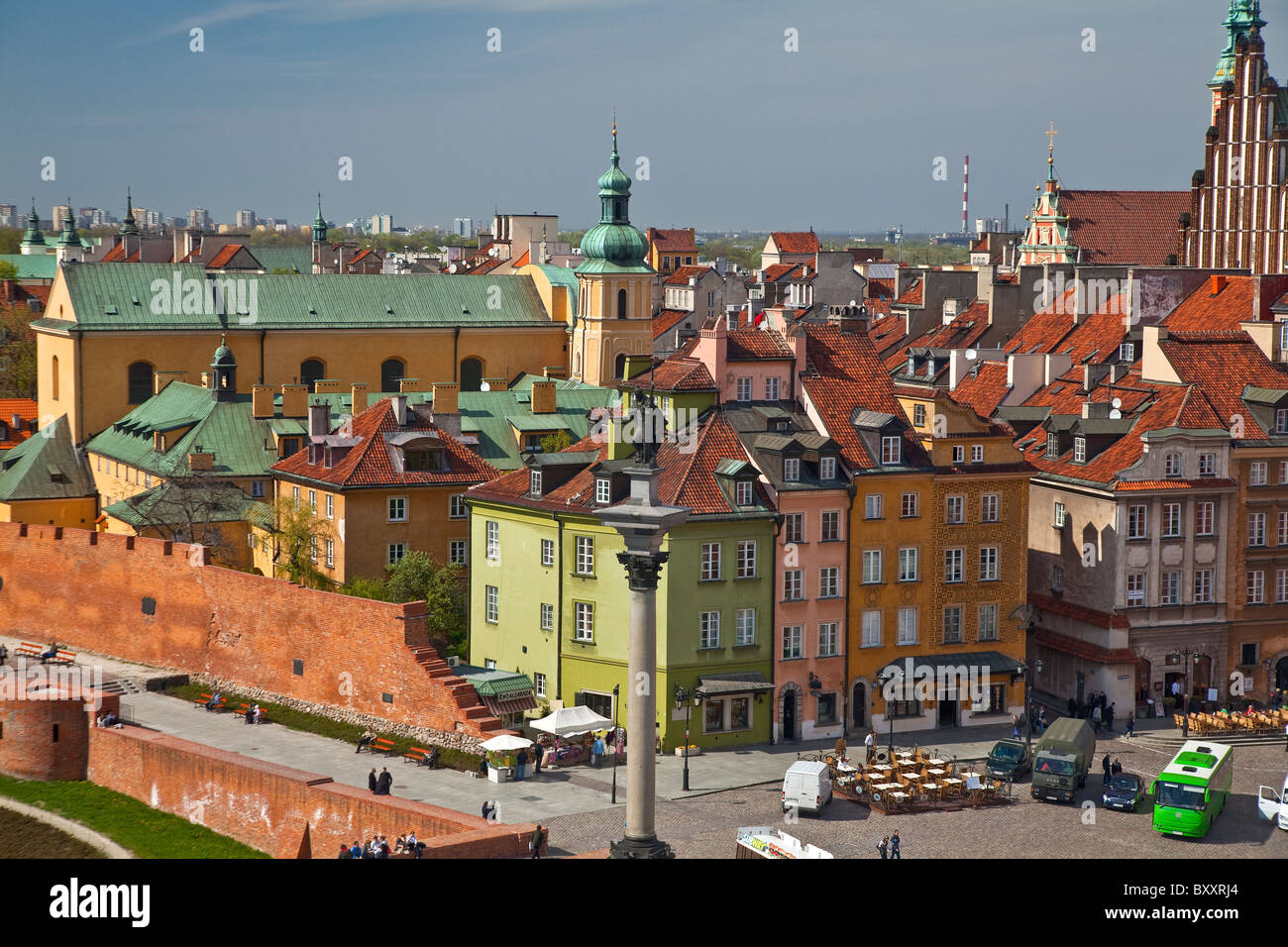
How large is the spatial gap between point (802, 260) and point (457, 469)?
306 feet

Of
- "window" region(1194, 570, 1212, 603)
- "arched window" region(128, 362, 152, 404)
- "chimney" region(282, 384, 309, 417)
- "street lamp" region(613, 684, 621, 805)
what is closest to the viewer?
"street lamp" region(613, 684, 621, 805)

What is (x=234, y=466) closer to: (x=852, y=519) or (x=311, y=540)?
(x=311, y=540)

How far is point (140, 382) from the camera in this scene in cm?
8456

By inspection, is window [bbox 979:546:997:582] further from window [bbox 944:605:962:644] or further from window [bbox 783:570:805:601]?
window [bbox 783:570:805:601]

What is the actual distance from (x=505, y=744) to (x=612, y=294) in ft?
150

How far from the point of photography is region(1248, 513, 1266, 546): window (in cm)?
6222

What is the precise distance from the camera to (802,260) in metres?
155

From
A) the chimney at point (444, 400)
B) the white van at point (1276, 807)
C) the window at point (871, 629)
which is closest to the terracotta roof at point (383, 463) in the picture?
the chimney at point (444, 400)

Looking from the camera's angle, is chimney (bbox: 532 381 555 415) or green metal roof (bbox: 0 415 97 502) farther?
chimney (bbox: 532 381 555 415)

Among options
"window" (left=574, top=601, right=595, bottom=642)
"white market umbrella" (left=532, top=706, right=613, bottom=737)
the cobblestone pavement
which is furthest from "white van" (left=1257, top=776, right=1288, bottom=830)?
"window" (left=574, top=601, right=595, bottom=642)

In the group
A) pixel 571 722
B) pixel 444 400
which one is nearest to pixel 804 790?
pixel 571 722

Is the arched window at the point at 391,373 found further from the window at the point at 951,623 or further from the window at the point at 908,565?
the window at the point at 951,623

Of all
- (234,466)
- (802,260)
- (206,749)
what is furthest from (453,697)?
(802,260)

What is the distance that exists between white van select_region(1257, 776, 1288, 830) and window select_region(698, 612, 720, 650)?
48.8ft
